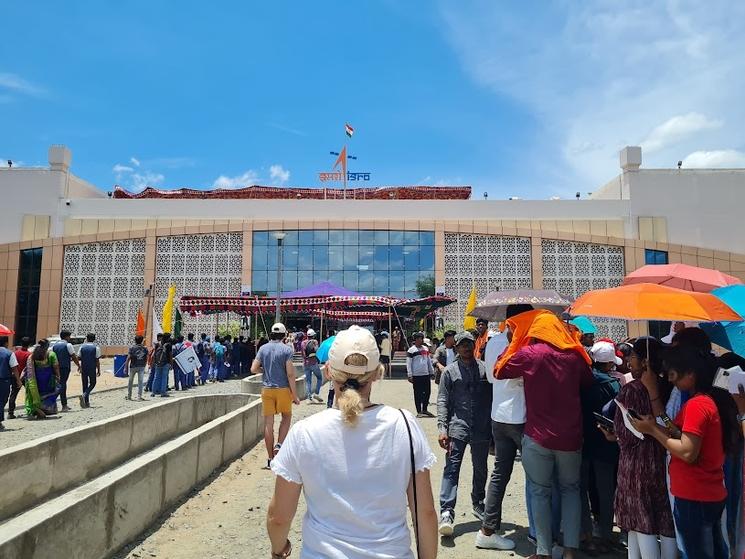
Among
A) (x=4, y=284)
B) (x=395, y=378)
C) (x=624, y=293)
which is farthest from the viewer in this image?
(x=4, y=284)

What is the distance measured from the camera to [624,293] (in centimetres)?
416

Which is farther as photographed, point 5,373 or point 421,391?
point 421,391

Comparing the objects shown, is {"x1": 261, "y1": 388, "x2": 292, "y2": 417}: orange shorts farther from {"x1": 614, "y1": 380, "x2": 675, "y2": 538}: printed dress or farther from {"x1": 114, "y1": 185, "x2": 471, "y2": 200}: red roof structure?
{"x1": 114, "y1": 185, "x2": 471, "y2": 200}: red roof structure

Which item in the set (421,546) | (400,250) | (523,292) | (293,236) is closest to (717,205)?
(400,250)

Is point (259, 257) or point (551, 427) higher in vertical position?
point (259, 257)

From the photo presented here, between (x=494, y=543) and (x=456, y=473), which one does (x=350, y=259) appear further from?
(x=494, y=543)

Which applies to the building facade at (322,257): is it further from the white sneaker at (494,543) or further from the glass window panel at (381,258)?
the white sneaker at (494,543)

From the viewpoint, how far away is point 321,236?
37188mm

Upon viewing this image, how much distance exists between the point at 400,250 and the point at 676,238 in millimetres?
20083

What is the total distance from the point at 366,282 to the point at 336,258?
8.34 ft

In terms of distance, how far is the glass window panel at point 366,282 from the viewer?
36.7 metres

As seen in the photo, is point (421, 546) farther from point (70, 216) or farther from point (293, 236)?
point (70, 216)

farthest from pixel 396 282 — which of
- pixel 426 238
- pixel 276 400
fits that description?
pixel 276 400

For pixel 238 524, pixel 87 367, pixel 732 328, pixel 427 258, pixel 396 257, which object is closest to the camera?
pixel 732 328
